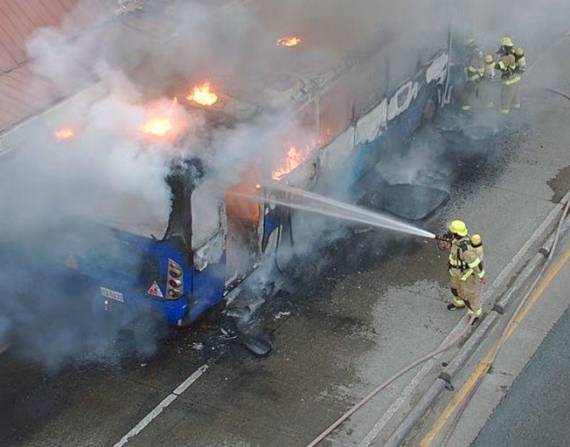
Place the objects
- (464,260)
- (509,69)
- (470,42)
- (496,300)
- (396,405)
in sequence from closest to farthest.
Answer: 1. (396,405)
2. (464,260)
3. (496,300)
4. (470,42)
5. (509,69)

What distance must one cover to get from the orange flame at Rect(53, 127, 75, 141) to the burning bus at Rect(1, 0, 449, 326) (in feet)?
0.04

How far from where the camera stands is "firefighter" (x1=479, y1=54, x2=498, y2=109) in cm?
1284

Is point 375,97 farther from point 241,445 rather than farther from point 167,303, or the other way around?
point 241,445

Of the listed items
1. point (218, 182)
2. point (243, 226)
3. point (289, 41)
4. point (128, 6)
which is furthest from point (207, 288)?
point (128, 6)

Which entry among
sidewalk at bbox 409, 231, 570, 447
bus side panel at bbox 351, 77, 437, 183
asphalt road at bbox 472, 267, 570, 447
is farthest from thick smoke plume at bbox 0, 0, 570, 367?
asphalt road at bbox 472, 267, 570, 447

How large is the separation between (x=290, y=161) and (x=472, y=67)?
5.28m

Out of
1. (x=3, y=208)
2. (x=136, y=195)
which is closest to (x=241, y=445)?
(x=136, y=195)

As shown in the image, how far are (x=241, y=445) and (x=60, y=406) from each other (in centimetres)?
171

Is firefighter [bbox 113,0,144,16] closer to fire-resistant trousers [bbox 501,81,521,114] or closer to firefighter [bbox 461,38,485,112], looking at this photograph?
firefighter [bbox 461,38,485,112]

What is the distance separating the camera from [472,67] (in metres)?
12.8

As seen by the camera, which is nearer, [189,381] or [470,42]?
[189,381]

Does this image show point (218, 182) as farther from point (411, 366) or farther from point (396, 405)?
point (396, 405)

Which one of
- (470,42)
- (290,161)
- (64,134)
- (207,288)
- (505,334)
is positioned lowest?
(505,334)

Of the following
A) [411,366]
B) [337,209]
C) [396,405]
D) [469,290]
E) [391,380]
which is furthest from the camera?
[337,209]
